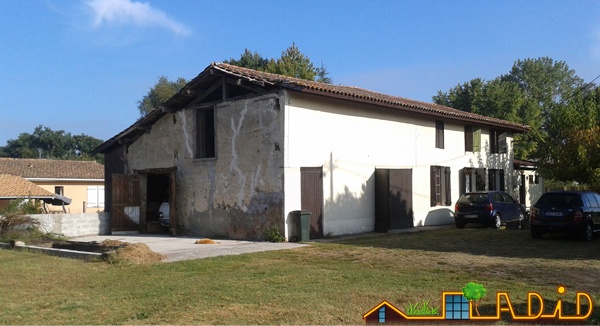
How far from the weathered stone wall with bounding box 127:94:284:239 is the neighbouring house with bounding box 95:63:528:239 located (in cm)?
4

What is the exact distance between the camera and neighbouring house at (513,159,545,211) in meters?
28.9

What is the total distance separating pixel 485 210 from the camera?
19.5 meters

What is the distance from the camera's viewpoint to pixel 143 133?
853 inches

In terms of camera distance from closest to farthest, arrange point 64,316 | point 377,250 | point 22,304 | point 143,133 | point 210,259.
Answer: point 64,316 < point 22,304 < point 210,259 < point 377,250 < point 143,133

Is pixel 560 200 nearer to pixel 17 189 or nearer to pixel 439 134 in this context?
pixel 439 134

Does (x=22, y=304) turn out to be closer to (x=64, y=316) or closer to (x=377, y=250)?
(x=64, y=316)

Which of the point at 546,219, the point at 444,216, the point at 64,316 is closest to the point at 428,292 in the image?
the point at 64,316

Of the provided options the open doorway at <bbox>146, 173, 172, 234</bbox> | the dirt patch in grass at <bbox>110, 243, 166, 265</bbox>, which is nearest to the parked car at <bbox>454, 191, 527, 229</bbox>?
the open doorway at <bbox>146, 173, 172, 234</bbox>

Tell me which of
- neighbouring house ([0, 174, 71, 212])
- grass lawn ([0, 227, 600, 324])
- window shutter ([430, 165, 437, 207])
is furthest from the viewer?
neighbouring house ([0, 174, 71, 212])

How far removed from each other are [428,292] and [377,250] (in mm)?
5552

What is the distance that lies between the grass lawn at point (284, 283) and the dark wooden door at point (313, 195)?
2.95m

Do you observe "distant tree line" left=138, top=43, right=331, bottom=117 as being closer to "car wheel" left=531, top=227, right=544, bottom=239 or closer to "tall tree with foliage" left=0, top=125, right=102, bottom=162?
"car wheel" left=531, top=227, right=544, bottom=239

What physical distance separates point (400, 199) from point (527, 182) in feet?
47.4

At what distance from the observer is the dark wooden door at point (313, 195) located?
16.7 meters
